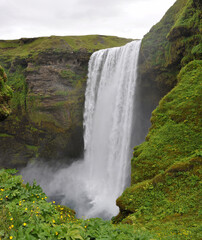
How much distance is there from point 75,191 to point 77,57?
16.9 m

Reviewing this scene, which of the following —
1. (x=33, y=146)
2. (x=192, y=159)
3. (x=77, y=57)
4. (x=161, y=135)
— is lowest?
(x=192, y=159)

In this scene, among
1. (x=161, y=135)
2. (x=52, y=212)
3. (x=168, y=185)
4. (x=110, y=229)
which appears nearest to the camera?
(x=110, y=229)

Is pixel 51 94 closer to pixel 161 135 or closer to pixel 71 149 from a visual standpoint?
pixel 71 149

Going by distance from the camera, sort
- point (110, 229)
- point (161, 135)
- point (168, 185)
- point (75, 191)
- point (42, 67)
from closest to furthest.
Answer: point (110, 229) → point (168, 185) → point (161, 135) → point (75, 191) → point (42, 67)

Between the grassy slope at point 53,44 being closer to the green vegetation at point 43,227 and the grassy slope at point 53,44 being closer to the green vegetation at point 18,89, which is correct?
the green vegetation at point 18,89

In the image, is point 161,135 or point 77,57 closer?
point 161,135

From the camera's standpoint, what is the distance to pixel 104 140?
19531 millimetres

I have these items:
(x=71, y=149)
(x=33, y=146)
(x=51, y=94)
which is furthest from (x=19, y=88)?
(x=71, y=149)

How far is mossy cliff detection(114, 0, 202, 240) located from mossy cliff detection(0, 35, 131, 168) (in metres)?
14.9

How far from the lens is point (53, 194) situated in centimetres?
1980

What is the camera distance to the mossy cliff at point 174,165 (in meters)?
5.15

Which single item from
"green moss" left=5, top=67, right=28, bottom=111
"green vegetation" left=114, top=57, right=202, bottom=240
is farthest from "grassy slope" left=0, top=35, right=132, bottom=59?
"green vegetation" left=114, top=57, right=202, bottom=240

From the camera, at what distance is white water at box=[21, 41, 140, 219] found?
15.5 metres

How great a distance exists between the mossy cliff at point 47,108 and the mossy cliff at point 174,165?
14.9 m
